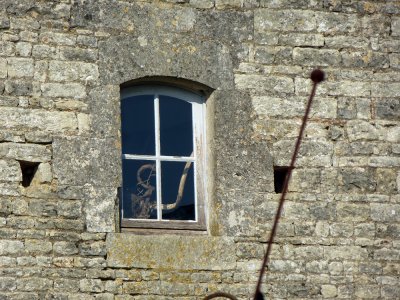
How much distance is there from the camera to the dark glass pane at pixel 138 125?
13.0m

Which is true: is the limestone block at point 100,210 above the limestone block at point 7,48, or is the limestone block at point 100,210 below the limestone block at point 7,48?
below

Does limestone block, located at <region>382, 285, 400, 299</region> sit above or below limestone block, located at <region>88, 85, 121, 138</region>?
below

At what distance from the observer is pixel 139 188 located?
1298 cm

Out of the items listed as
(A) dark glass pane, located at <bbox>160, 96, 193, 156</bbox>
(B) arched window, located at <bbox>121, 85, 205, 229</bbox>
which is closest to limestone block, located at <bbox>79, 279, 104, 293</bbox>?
(B) arched window, located at <bbox>121, 85, 205, 229</bbox>

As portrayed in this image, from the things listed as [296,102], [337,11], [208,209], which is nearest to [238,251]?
[208,209]

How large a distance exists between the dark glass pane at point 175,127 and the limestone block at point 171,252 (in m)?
0.78

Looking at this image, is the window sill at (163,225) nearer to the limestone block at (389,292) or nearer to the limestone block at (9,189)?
the limestone block at (9,189)

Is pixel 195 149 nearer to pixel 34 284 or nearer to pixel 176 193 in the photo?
pixel 176 193

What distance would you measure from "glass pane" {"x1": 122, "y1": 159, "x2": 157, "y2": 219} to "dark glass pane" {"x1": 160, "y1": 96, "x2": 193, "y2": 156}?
0.20 m

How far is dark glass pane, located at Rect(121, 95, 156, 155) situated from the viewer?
512 inches

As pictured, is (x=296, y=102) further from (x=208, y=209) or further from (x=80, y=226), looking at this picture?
(x=80, y=226)

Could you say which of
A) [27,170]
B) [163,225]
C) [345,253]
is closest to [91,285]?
[163,225]

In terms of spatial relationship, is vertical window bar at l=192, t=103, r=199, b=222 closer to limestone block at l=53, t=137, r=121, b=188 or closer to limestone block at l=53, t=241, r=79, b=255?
limestone block at l=53, t=137, r=121, b=188

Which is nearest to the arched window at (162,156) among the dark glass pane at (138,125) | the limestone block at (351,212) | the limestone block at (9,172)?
the dark glass pane at (138,125)
